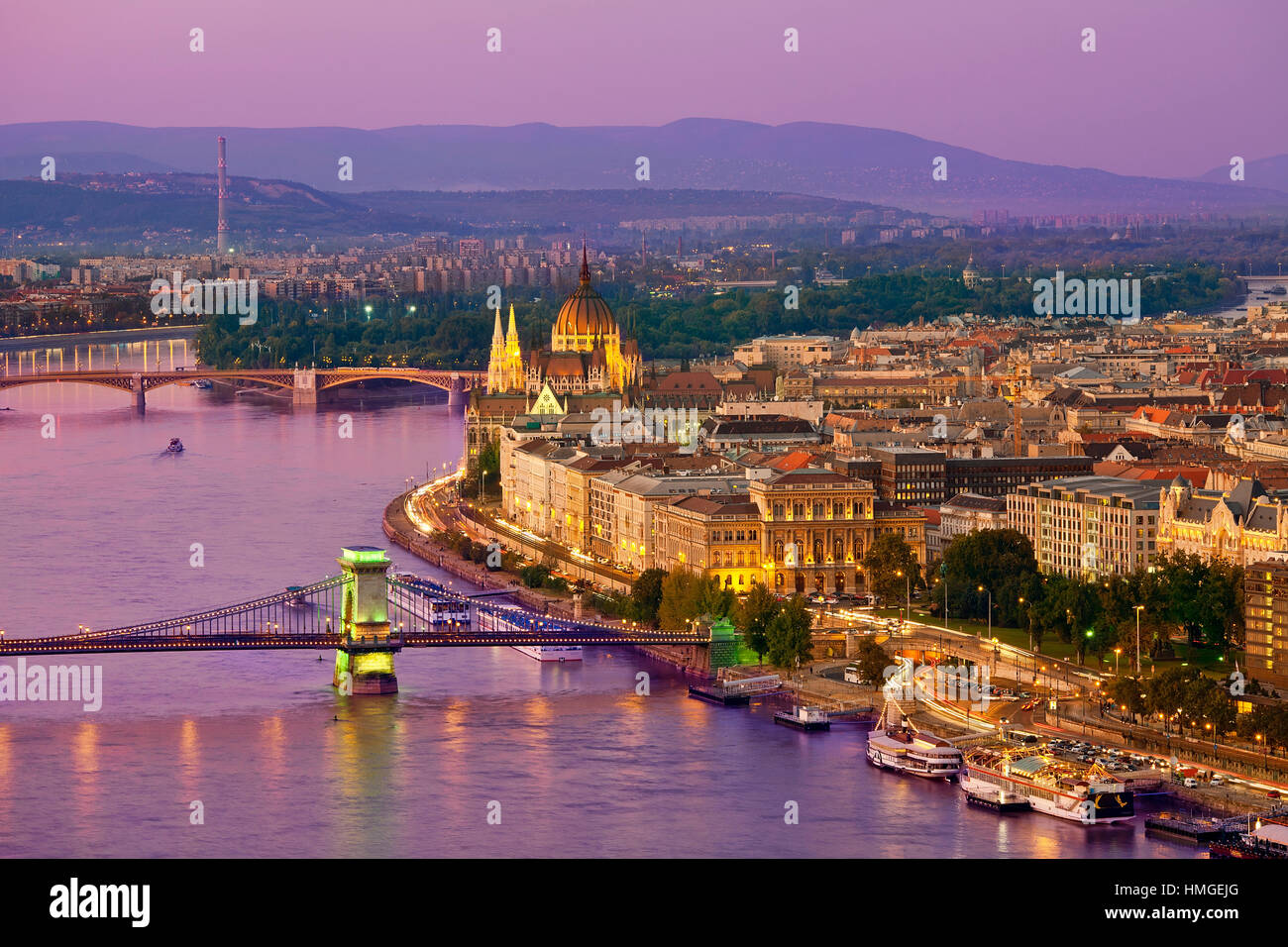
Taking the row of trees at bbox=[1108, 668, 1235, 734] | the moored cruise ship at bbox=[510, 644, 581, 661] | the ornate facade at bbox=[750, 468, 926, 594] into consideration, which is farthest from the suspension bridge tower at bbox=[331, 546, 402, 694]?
the row of trees at bbox=[1108, 668, 1235, 734]

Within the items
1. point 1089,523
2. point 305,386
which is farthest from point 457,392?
point 1089,523

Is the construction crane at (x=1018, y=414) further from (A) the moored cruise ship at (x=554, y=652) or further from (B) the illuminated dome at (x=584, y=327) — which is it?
(A) the moored cruise ship at (x=554, y=652)

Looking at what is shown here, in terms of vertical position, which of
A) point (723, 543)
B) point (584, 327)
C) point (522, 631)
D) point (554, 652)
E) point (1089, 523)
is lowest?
point (554, 652)

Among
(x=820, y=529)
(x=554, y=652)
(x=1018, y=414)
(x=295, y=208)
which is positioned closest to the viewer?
(x=554, y=652)

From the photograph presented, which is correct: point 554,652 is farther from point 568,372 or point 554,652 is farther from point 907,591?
point 568,372

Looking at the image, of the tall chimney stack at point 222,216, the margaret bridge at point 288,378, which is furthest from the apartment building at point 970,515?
the tall chimney stack at point 222,216
